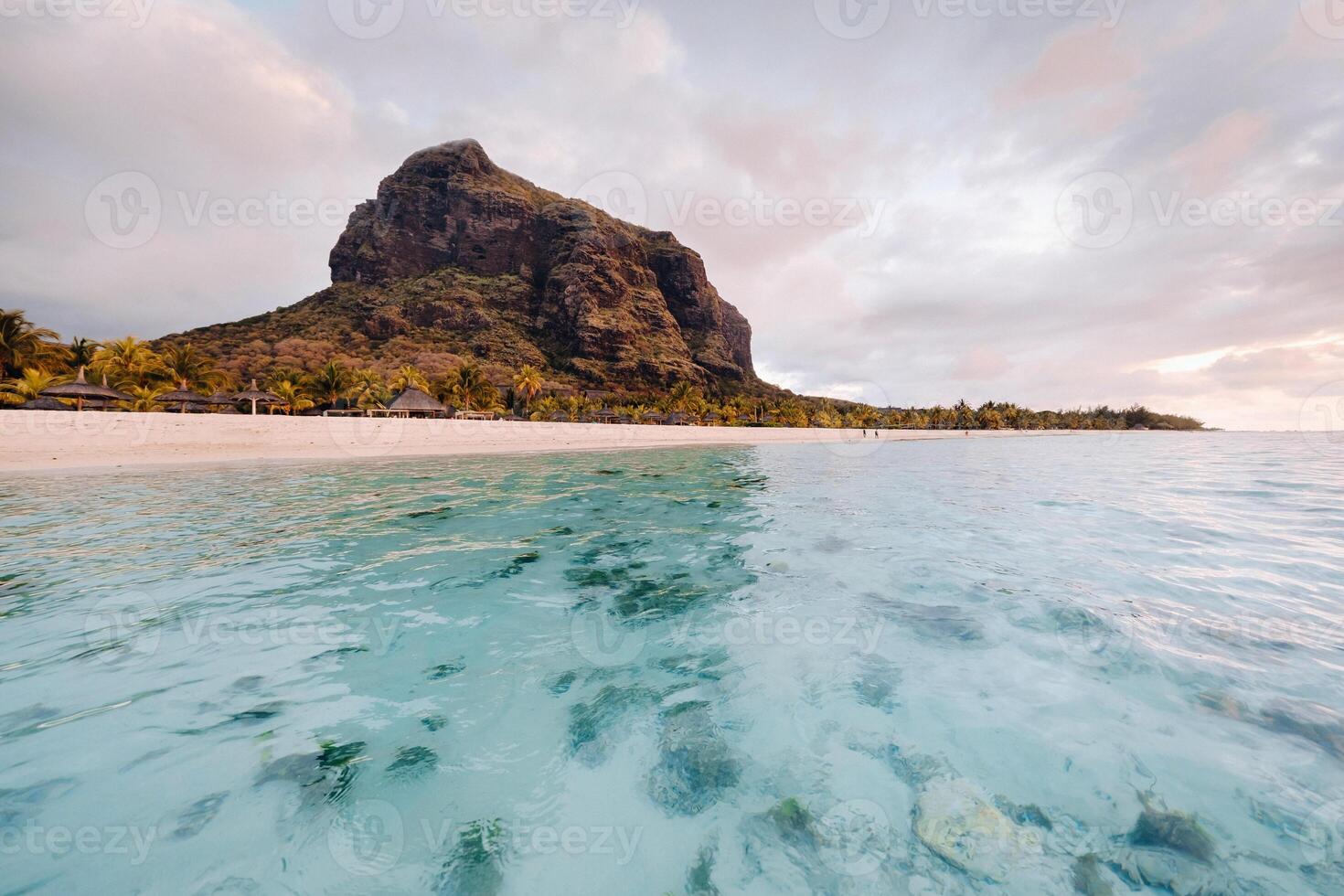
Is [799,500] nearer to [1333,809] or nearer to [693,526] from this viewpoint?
[693,526]

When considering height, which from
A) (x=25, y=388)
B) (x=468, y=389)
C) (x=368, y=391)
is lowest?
(x=25, y=388)

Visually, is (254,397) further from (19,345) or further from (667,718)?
(667,718)

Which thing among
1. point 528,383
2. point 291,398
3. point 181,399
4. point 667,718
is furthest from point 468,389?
point 667,718

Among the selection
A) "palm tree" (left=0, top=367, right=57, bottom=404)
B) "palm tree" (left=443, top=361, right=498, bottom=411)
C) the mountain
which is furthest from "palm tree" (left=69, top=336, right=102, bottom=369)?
the mountain

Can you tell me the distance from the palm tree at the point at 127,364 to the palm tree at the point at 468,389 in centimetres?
2521

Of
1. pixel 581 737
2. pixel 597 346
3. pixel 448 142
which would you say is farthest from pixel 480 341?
pixel 581 737

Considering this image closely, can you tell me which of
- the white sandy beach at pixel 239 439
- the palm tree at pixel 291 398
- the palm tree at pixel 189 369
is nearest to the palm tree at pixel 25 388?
the palm tree at pixel 189 369

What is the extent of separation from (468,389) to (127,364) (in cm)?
2904

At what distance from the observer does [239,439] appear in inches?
922

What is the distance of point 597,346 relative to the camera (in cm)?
12394

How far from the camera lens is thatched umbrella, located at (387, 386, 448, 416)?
45.6 m

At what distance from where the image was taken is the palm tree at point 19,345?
1358 inches

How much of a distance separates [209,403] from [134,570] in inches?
1834

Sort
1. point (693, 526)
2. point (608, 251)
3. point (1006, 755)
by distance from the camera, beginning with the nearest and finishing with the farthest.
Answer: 1. point (1006, 755)
2. point (693, 526)
3. point (608, 251)
